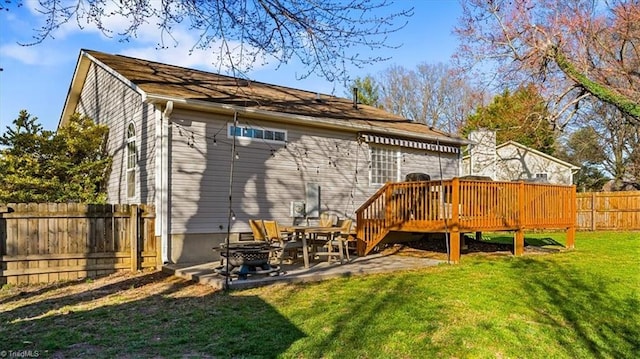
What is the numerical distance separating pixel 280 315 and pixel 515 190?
707 cm

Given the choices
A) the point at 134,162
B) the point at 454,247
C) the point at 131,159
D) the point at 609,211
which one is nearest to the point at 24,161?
the point at 131,159

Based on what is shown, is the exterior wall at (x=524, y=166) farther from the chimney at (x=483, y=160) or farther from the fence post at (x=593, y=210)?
the fence post at (x=593, y=210)

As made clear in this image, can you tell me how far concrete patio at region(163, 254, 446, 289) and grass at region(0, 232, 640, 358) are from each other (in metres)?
0.24

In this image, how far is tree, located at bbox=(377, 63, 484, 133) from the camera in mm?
30688

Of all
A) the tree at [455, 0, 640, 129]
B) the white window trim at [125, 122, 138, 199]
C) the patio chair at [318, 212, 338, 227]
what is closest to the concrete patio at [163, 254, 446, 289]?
the patio chair at [318, 212, 338, 227]

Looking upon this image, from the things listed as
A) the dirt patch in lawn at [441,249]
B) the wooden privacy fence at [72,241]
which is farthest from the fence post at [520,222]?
the wooden privacy fence at [72,241]

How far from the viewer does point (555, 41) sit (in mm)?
13523

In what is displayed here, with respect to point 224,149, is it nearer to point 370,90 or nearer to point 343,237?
point 343,237

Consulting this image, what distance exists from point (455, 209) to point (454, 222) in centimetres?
25

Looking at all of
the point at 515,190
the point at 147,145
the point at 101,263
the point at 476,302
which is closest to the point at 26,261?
the point at 101,263

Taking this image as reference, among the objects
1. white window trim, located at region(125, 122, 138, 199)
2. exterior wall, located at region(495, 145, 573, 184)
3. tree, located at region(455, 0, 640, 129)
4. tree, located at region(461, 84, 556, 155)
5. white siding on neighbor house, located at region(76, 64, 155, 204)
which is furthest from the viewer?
exterior wall, located at region(495, 145, 573, 184)

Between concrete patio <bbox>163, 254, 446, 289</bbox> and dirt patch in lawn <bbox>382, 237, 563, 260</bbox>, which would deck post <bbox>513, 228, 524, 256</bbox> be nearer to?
dirt patch in lawn <bbox>382, 237, 563, 260</bbox>

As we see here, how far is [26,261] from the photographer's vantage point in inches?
319

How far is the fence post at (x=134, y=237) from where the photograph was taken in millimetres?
8969
